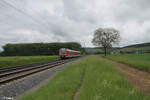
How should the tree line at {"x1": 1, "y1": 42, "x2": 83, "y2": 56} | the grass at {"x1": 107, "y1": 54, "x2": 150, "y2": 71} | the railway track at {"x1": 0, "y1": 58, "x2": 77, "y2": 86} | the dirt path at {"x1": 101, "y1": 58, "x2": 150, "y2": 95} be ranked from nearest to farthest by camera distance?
the dirt path at {"x1": 101, "y1": 58, "x2": 150, "y2": 95}
the railway track at {"x1": 0, "y1": 58, "x2": 77, "y2": 86}
the grass at {"x1": 107, "y1": 54, "x2": 150, "y2": 71}
the tree line at {"x1": 1, "y1": 42, "x2": 83, "y2": 56}

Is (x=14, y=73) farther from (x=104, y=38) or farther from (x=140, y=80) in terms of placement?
(x=104, y=38)

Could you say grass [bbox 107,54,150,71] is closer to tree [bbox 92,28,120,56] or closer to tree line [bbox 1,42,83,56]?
tree [bbox 92,28,120,56]

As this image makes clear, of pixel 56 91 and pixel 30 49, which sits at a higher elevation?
pixel 30 49

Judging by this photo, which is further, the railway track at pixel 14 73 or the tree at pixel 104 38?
the tree at pixel 104 38

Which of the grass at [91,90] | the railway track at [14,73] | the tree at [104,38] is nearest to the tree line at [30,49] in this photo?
the tree at [104,38]

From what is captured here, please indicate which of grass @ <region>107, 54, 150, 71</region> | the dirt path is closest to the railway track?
the dirt path

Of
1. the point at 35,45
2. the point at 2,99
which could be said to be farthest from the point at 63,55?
the point at 35,45

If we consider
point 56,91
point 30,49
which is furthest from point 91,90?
point 30,49

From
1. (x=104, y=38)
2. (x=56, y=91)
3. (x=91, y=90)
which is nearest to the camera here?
(x=91, y=90)

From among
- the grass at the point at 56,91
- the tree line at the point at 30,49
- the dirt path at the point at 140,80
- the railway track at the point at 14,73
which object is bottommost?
the dirt path at the point at 140,80

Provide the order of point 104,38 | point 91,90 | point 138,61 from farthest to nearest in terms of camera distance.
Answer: point 104,38
point 138,61
point 91,90

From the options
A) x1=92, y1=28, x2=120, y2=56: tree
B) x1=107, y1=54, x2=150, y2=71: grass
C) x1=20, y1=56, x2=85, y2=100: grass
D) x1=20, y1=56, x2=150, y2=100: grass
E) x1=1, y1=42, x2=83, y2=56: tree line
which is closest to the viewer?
x1=20, y1=56, x2=150, y2=100: grass

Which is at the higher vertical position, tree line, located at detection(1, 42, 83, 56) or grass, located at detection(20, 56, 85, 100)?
tree line, located at detection(1, 42, 83, 56)

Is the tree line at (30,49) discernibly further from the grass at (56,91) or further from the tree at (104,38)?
the grass at (56,91)
